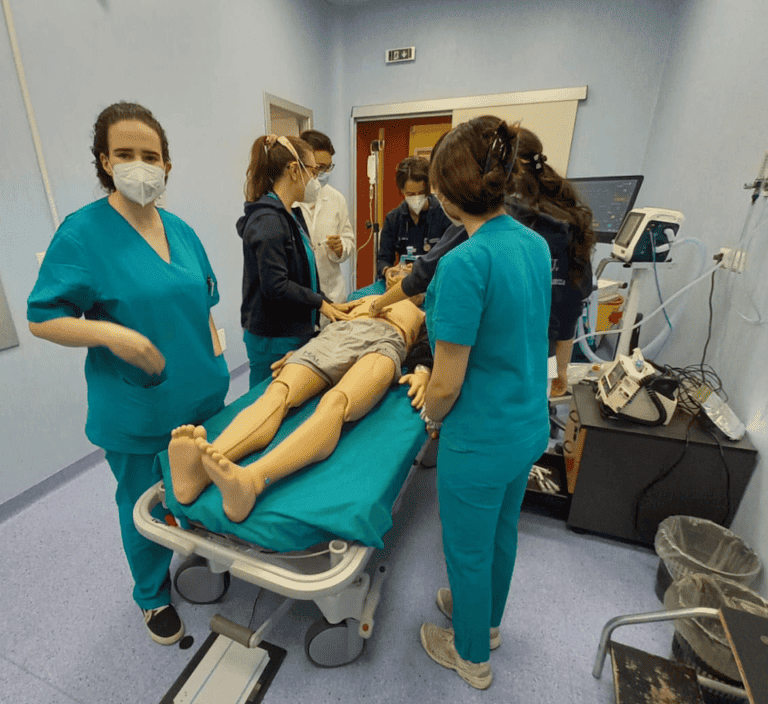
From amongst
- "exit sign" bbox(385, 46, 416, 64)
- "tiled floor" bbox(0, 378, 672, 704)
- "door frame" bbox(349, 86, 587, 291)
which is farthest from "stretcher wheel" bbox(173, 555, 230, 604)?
"exit sign" bbox(385, 46, 416, 64)

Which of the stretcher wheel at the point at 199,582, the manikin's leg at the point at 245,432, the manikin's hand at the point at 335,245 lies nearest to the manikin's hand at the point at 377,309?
the manikin's leg at the point at 245,432

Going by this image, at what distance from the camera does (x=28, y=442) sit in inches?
73.0

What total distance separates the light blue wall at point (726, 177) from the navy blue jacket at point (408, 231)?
4.68 feet

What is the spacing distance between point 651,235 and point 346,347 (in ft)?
5.09

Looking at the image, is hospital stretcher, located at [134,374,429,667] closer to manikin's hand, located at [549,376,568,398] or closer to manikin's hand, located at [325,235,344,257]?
manikin's hand, located at [549,376,568,398]

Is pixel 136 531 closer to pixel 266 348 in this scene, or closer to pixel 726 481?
pixel 266 348

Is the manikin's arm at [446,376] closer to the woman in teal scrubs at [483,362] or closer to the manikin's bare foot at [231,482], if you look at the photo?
the woman in teal scrubs at [483,362]

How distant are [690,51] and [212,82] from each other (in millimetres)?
3064

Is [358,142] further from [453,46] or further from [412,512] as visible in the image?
[412,512]

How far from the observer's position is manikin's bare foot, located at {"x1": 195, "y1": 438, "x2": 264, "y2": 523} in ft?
3.08

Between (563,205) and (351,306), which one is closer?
(563,205)

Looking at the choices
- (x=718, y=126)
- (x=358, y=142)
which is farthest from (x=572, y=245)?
(x=358, y=142)

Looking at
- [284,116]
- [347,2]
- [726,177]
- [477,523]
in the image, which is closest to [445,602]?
[477,523]

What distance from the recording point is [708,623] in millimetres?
1207
